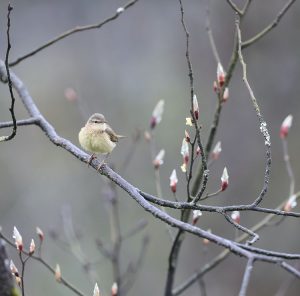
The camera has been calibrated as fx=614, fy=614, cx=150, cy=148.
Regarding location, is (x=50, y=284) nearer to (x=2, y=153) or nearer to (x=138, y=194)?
(x=2, y=153)

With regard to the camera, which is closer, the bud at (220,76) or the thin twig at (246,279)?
the thin twig at (246,279)

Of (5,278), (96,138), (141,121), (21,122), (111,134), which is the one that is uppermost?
(141,121)

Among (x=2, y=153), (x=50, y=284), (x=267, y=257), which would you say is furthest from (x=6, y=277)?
(x=2, y=153)

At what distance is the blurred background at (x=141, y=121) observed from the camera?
7254mm

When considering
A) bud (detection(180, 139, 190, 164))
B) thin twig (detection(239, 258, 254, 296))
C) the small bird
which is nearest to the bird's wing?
the small bird

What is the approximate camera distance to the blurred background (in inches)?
286

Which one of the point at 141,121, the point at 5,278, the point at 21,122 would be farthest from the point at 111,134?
the point at 141,121

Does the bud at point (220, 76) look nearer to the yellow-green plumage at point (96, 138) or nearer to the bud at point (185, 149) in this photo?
the bud at point (185, 149)

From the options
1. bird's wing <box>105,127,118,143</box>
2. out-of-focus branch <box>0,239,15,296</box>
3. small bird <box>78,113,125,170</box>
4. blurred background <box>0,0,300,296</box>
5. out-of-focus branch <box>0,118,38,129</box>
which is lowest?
out-of-focus branch <box>0,239,15,296</box>

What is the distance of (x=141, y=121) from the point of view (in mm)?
9805

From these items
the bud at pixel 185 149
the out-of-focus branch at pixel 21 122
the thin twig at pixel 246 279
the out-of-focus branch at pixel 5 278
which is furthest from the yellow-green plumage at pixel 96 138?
the thin twig at pixel 246 279

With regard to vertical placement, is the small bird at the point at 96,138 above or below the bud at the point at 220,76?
below

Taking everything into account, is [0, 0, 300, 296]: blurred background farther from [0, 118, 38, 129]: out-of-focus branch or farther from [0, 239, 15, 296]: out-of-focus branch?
[0, 239, 15, 296]: out-of-focus branch

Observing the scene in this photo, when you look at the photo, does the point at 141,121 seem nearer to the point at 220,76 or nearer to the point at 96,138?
the point at 96,138
